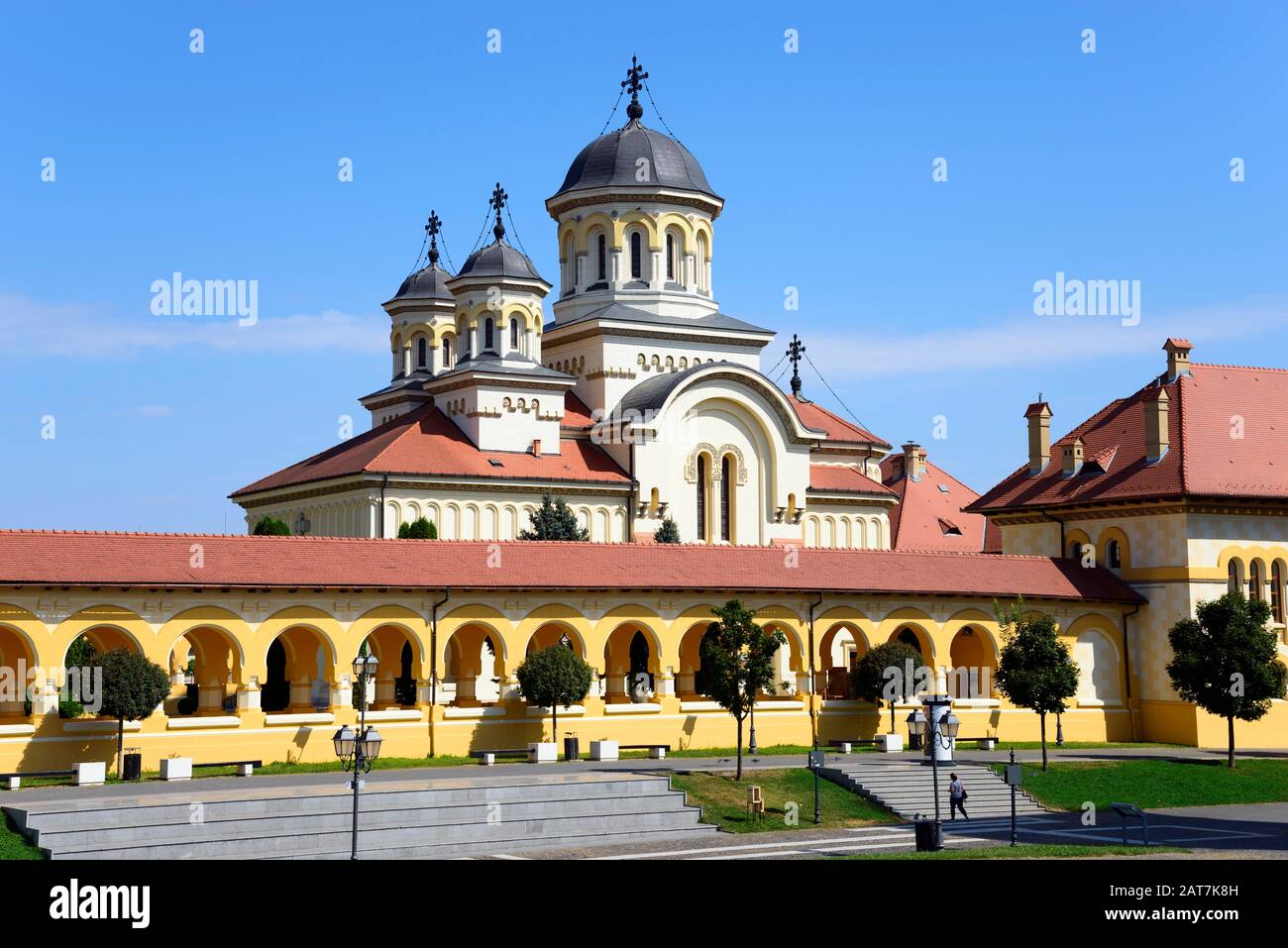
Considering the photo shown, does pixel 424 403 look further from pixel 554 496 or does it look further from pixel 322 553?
pixel 322 553

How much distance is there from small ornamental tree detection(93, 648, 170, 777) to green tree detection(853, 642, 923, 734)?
17457mm

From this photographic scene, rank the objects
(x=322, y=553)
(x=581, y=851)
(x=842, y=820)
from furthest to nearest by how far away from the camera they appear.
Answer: (x=322, y=553), (x=842, y=820), (x=581, y=851)

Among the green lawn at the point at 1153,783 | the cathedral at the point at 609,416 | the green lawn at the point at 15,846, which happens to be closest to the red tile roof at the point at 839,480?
the cathedral at the point at 609,416

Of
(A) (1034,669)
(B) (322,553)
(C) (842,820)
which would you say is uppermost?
(B) (322,553)

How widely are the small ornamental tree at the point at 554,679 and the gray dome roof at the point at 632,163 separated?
2830cm

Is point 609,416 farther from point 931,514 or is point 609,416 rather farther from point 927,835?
point 927,835

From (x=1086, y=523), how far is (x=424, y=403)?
28372mm

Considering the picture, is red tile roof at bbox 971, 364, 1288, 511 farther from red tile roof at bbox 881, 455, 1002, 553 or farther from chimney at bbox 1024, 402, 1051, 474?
red tile roof at bbox 881, 455, 1002, 553

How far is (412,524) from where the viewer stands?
5303 centimetres

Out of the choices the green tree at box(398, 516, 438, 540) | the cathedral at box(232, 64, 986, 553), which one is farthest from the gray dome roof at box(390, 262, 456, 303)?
the green tree at box(398, 516, 438, 540)

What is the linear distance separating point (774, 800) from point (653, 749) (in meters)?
5.77

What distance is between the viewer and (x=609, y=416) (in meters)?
60.9

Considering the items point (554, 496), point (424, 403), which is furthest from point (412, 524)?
point (424, 403)

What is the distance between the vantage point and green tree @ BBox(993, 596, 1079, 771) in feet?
130
